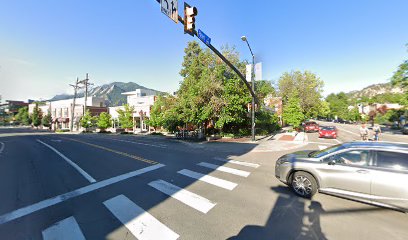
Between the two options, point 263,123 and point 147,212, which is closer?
point 147,212

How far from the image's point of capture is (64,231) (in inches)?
150

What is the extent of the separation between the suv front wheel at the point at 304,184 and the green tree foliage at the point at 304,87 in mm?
43345

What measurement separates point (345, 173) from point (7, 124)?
5508 inches

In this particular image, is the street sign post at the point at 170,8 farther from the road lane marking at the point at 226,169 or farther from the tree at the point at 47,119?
the tree at the point at 47,119

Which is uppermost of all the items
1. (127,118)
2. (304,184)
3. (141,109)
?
(141,109)

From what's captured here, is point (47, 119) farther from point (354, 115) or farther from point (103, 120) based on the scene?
point (354, 115)

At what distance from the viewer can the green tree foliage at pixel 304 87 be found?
149 feet

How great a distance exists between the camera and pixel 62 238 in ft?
11.8

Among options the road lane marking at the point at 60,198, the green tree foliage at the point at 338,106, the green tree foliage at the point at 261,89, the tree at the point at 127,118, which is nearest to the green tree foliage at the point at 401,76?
the green tree foliage at the point at 261,89

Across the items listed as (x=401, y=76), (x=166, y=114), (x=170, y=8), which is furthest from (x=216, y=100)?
(x=401, y=76)

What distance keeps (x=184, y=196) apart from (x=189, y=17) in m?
6.58

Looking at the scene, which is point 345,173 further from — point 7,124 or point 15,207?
point 7,124

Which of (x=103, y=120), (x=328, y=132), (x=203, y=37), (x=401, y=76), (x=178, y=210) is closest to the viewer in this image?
(x=178, y=210)

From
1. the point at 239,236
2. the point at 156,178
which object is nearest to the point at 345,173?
the point at 239,236
